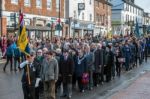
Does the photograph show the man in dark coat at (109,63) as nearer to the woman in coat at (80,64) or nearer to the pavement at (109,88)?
the pavement at (109,88)

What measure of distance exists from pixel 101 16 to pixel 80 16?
11.9 metres

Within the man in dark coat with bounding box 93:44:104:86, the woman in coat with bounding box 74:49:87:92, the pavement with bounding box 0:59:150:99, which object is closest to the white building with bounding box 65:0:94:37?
the pavement with bounding box 0:59:150:99

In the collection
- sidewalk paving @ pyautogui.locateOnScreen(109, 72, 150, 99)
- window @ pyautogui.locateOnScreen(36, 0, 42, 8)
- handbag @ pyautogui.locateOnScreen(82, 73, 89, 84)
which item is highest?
window @ pyautogui.locateOnScreen(36, 0, 42, 8)

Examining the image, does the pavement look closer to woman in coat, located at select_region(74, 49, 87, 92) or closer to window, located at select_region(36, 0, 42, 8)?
woman in coat, located at select_region(74, 49, 87, 92)

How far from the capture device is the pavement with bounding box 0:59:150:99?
54.0ft

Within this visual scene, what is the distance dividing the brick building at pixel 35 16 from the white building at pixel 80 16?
2001 millimetres

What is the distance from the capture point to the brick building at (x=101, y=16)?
2766 inches

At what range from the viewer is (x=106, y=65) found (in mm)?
21406

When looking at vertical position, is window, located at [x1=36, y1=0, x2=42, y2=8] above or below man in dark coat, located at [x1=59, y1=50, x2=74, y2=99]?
above

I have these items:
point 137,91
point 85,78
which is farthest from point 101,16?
point 85,78

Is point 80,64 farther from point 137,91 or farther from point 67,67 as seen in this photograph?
point 137,91

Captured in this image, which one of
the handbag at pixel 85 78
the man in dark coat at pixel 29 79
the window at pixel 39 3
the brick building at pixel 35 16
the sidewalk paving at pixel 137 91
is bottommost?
the sidewalk paving at pixel 137 91

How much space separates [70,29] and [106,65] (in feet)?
115

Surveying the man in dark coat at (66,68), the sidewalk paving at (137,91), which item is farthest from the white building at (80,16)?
the man in dark coat at (66,68)
